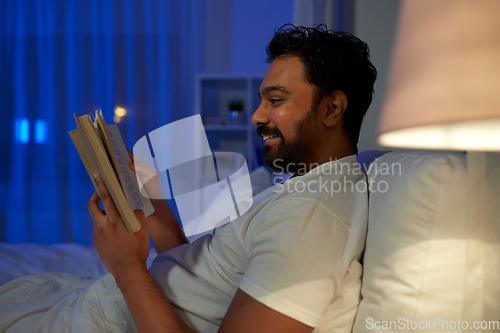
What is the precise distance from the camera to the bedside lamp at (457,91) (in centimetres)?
35

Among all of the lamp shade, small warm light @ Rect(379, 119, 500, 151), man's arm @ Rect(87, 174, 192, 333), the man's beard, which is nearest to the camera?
the lamp shade

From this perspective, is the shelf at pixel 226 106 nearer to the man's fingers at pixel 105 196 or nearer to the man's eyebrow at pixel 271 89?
the man's eyebrow at pixel 271 89

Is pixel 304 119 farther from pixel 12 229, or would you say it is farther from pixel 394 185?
pixel 12 229

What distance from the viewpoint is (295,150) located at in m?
0.93

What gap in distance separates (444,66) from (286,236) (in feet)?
1.25

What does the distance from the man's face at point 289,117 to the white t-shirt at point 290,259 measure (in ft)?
0.28

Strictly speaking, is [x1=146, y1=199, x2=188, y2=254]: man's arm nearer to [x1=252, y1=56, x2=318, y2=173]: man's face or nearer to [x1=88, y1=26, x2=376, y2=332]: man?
[x1=88, y1=26, x2=376, y2=332]: man

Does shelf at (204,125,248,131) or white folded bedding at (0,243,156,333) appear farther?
shelf at (204,125,248,131)

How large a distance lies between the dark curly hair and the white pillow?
0.35 m

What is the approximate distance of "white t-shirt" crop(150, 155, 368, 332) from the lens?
0.61 meters

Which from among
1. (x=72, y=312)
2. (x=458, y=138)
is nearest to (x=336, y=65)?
(x=458, y=138)

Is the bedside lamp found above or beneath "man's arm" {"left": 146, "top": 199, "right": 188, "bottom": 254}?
above

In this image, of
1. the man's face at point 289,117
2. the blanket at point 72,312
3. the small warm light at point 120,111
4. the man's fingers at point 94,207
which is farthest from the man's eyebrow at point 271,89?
the small warm light at point 120,111

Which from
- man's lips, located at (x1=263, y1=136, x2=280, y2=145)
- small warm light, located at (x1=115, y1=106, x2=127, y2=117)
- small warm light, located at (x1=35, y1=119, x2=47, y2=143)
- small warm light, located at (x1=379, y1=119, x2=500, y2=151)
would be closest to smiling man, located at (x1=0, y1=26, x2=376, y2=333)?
man's lips, located at (x1=263, y1=136, x2=280, y2=145)
